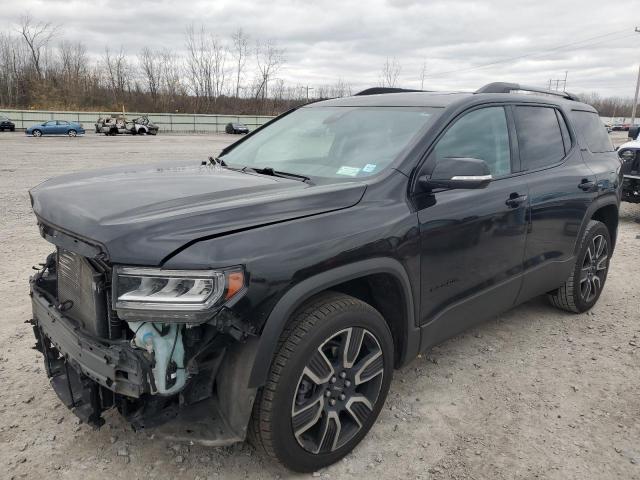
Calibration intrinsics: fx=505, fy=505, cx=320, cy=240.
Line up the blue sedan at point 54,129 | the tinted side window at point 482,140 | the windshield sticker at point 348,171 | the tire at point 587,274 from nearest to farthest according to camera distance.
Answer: the windshield sticker at point 348,171 → the tinted side window at point 482,140 → the tire at point 587,274 → the blue sedan at point 54,129

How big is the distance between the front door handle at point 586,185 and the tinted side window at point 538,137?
289 mm

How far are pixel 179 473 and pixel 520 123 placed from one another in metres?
3.20

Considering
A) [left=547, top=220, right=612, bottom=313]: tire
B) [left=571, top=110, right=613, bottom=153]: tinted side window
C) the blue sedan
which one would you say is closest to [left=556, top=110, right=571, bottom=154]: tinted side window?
[left=571, top=110, right=613, bottom=153]: tinted side window

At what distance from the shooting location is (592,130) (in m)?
4.62

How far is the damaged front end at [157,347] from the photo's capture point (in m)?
2.00

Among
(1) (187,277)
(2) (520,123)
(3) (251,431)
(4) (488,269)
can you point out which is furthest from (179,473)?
(2) (520,123)

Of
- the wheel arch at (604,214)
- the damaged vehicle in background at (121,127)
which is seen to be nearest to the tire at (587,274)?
the wheel arch at (604,214)

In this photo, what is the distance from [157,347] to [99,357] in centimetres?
27

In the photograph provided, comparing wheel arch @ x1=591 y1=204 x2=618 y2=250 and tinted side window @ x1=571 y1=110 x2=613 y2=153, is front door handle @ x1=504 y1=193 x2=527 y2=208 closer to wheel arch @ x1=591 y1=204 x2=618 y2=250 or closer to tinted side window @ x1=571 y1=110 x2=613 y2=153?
tinted side window @ x1=571 y1=110 x2=613 y2=153

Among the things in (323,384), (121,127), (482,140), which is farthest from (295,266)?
(121,127)

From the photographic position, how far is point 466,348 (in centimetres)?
395

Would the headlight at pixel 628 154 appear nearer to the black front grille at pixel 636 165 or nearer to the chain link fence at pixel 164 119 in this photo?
the black front grille at pixel 636 165

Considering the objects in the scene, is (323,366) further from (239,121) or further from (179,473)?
(239,121)

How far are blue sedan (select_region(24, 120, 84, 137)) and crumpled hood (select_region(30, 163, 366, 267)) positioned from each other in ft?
139
